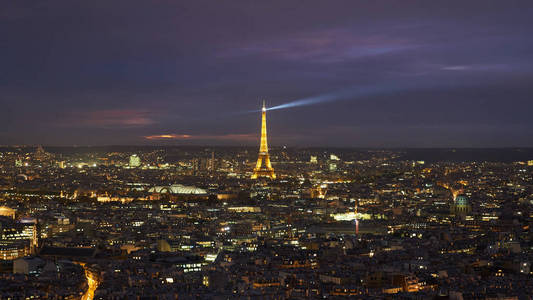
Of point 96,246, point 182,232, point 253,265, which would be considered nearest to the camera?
point 253,265

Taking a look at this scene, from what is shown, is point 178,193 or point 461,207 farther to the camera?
point 178,193

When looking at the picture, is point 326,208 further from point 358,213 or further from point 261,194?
point 261,194

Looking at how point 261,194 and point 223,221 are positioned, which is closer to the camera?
point 223,221

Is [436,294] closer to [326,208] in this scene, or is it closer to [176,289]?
[176,289]

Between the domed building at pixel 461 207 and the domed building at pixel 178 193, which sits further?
the domed building at pixel 178 193

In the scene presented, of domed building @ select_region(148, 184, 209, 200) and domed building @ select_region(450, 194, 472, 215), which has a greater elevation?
domed building @ select_region(450, 194, 472, 215)

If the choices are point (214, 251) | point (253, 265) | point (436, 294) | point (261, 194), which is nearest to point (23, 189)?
point (261, 194)

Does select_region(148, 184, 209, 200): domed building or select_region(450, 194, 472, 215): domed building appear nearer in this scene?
select_region(450, 194, 472, 215): domed building

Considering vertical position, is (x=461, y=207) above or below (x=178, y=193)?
above

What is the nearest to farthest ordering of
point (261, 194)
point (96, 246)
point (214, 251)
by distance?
point (214, 251)
point (96, 246)
point (261, 194)

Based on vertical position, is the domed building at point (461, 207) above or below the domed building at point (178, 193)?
above
